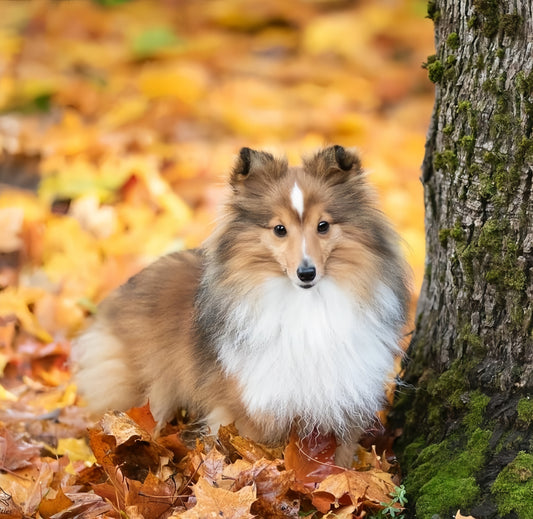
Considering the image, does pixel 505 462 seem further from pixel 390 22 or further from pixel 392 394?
pixel 390 22

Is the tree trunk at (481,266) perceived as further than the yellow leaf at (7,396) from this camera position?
No

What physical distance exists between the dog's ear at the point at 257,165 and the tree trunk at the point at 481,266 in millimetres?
716

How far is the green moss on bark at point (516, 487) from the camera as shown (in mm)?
3125

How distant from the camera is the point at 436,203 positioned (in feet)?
12.3

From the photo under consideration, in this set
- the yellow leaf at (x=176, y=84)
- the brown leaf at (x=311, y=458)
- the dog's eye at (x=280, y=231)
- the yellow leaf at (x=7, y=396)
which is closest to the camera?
the dog's eye at (x=280, y=231)

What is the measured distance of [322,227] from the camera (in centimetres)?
348

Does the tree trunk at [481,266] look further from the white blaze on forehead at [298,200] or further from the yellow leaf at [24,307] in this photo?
the yellow leaf at [24,307]

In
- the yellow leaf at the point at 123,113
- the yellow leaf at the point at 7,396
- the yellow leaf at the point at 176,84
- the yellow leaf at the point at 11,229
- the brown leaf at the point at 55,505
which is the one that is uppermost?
the yellow leaf at the point at 176,84

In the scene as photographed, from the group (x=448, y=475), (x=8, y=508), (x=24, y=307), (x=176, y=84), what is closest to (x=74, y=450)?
(x=8, y=508)

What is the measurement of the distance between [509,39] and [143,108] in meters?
5.16

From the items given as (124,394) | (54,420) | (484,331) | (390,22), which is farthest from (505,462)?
(390,22)

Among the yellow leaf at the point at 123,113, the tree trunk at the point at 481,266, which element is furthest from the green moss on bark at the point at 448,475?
the yellow leaf at the point at 123,113

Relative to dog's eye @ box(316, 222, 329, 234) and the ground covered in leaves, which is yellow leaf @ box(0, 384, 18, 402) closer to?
the ground covered in leaves

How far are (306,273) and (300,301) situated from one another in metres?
0.20
